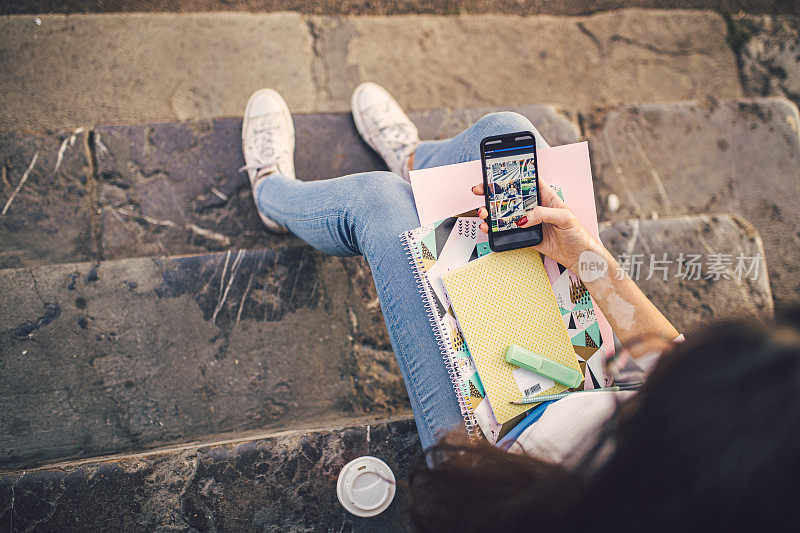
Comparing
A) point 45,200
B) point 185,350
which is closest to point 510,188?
point 185,350

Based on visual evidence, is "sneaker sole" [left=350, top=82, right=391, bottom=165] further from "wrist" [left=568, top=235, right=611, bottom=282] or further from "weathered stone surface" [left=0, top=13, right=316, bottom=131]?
"wrist" [left=568, top=235, right=611, bottom=282]

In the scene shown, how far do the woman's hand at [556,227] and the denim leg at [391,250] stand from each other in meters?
0.23

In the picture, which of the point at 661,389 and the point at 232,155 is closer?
the point at 661,389

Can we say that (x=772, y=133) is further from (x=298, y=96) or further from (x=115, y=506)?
(x=115, y=506)

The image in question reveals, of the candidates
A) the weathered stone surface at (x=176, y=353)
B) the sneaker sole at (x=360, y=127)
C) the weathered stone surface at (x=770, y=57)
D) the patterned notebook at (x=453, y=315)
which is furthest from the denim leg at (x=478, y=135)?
the weathered stone surface at (x=770, y=57)

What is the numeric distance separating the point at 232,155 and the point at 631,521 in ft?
5.58

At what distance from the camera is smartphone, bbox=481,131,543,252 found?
42.6 inches

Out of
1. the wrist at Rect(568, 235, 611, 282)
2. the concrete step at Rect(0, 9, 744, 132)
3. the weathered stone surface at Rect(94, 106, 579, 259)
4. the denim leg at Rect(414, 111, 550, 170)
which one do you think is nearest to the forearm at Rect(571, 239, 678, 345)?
the wrist at Rect(568, 235, 611, 282)

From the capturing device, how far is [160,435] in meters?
1.34

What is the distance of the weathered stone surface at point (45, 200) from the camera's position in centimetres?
158

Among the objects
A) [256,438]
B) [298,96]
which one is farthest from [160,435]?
[298,96]

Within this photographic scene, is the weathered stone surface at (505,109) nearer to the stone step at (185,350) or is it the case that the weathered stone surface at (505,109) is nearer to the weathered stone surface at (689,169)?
the weathered stone surface at (689,169)

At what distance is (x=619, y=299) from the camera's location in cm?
106

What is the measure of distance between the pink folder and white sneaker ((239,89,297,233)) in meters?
0.67
